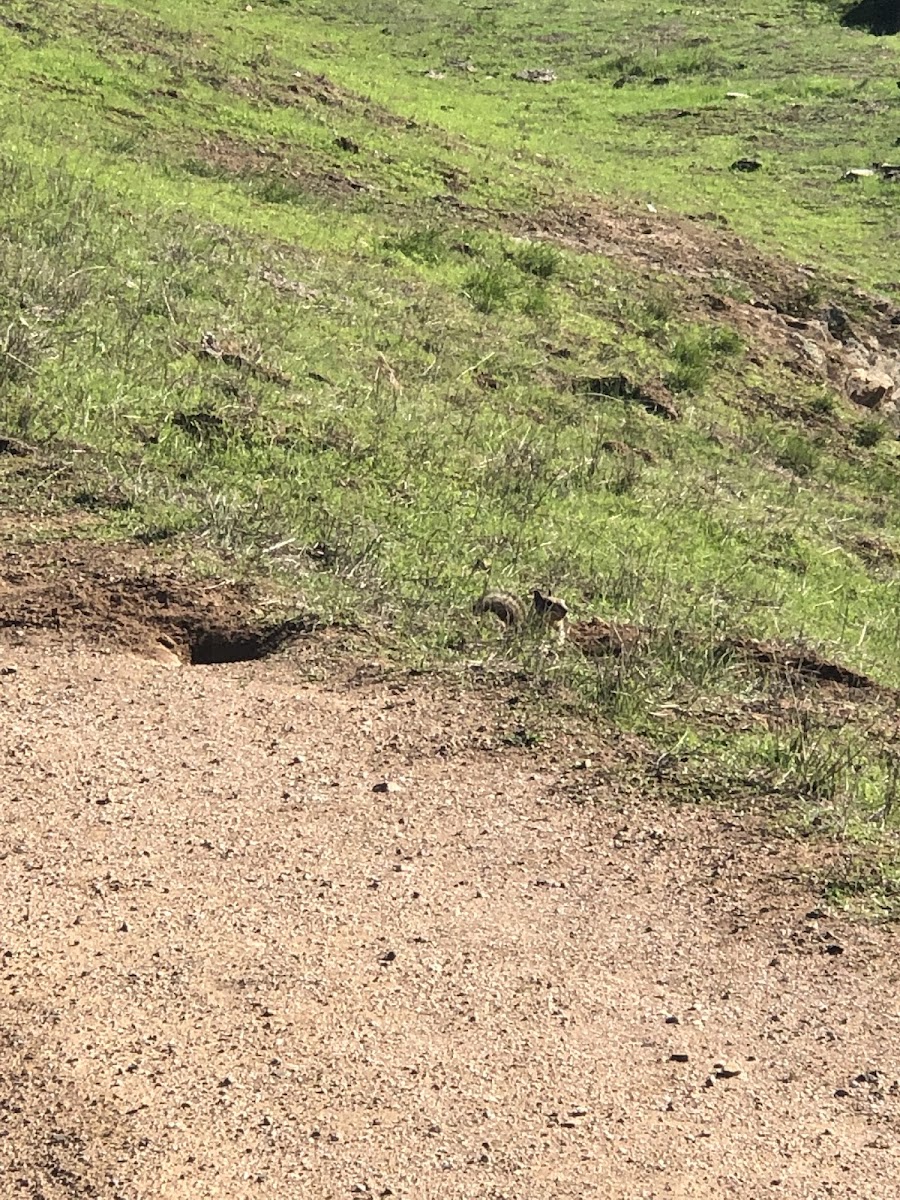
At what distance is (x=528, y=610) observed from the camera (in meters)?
5.26

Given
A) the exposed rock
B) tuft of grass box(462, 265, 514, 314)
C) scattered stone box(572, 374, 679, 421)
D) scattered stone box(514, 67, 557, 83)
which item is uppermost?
scattered stone box(514, 67, 557, 83)

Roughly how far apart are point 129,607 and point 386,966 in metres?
1.95

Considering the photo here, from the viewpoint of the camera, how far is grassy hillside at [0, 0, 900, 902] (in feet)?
17.2

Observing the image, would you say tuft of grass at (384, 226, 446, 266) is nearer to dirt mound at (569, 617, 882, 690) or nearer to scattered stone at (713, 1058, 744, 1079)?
dirt mound at (569, 617, 882, 690)

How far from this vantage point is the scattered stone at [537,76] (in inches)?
845

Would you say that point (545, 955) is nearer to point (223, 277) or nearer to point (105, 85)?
point (223, 277)

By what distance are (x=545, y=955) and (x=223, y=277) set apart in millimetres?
5904

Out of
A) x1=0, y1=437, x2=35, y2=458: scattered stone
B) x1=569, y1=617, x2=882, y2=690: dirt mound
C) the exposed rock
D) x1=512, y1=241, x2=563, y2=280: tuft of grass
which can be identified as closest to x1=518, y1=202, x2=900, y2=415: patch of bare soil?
the exposed rock

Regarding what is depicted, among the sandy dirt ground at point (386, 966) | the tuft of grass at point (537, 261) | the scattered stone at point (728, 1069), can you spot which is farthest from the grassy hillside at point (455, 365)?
the scattered stone at point (728, 1069)

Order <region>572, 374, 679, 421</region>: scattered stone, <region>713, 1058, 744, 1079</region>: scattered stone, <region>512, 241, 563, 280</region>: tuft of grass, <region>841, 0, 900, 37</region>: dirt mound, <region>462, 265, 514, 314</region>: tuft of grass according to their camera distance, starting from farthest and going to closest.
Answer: <region>841, 0, 900, 37</region>: dirt mound → <region>512, 241, 563, 280</region>: tuft of grass → <region>462, 265, 514, 314</region>: tuft of grass → <region>572, 374, 679, 421</region>: scattered stone → <region>713, 1058, 744, 1079</region>: scattered stone

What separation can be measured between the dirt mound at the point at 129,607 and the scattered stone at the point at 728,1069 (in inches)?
87.1

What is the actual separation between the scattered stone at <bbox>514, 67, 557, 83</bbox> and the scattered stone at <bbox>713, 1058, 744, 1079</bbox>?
796 inches

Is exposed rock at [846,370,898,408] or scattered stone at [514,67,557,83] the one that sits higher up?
scattered stone at [514,67,557,83]

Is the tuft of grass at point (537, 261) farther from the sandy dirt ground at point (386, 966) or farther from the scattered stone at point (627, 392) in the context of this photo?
the sandy dirt ground at point (386, 966)
